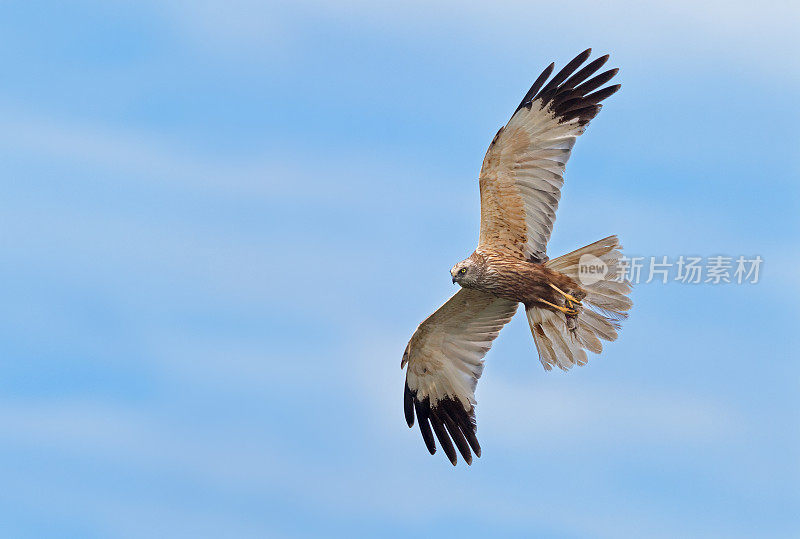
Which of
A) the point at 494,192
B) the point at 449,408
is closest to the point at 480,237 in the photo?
the point at 494,192

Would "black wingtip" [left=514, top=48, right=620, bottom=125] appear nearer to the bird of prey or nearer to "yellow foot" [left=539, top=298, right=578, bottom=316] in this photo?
the bird of prey

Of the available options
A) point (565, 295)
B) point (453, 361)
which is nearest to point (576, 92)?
point (565, 295)

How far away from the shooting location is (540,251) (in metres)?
11.9

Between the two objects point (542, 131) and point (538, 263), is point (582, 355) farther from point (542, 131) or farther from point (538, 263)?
point (542, 131)

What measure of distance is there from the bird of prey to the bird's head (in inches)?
0.4

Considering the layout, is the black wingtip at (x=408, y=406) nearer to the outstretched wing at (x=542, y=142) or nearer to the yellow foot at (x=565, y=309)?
the yellow foot at (x=565, y=309)

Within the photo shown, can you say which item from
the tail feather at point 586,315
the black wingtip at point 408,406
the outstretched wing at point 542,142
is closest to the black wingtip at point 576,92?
the outstretched wing at point 542,142

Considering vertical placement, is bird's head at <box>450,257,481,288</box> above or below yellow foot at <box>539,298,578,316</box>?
above

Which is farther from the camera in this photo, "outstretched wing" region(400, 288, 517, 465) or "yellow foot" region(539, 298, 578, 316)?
"outstretched wing" region(400, 288, 517, 465)

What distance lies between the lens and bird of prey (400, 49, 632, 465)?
11500 mm

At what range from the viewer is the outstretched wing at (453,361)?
12.8 meters

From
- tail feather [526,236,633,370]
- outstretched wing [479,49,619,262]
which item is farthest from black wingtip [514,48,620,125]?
tail feather [526,236,633,370]

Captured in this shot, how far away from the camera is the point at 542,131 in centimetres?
1152

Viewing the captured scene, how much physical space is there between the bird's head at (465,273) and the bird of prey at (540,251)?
0.01 m
